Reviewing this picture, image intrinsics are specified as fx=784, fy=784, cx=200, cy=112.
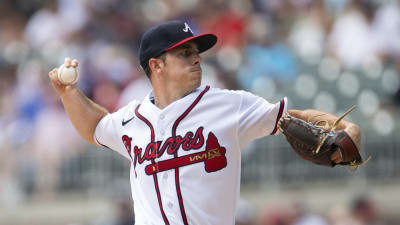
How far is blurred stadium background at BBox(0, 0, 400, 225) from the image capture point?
9.22 metres

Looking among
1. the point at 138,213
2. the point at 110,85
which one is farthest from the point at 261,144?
the point at 138,213

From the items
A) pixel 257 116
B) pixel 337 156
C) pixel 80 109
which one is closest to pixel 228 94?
pixel 257 116

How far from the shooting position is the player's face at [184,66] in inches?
161

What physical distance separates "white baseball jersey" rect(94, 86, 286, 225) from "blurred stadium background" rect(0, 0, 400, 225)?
10.9ft

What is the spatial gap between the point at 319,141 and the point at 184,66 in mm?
809

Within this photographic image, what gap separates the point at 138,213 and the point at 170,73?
77 centimetres

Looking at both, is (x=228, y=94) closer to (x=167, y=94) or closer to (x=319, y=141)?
(x=167, y=94)

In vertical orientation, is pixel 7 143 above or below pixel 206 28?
below

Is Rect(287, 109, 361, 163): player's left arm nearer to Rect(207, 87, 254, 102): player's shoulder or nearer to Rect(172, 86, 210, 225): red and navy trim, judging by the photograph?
Rect(207, 87, 254, 102): player's shoulder

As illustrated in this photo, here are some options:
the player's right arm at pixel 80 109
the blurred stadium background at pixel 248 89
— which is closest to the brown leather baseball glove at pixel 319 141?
the player's right arm at pixel 80 109

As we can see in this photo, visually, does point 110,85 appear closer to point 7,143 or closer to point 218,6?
point 7,143

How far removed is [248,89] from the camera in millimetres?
10234

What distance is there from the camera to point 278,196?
924cm

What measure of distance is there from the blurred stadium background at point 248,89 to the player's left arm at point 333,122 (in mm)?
3382
